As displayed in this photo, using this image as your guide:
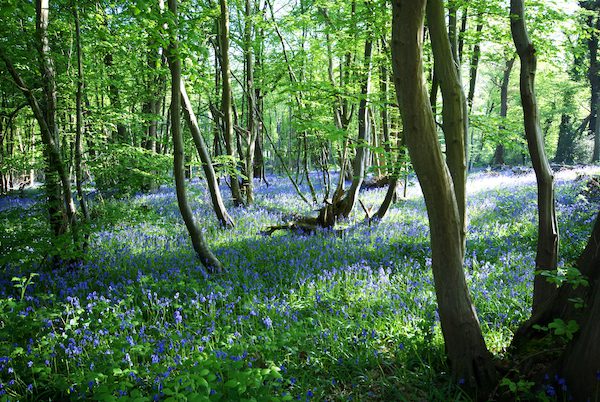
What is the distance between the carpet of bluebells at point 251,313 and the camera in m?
3.20

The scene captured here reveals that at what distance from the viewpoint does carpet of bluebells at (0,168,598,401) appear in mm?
3201

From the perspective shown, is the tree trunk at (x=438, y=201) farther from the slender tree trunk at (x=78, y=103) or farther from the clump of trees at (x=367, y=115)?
the slender tree trunk at (x=78, y=103)

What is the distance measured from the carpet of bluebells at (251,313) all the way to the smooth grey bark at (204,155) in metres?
0.88

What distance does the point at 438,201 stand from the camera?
9.21ft

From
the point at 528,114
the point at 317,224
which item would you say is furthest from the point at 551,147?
the point at 528,114

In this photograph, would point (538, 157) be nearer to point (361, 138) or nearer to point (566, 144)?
point (361, 138)

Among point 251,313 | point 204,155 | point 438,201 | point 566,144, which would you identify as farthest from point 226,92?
point 566,144

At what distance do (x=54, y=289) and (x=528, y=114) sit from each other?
20.3ft

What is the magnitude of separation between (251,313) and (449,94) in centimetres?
307

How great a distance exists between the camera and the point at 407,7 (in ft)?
7.75

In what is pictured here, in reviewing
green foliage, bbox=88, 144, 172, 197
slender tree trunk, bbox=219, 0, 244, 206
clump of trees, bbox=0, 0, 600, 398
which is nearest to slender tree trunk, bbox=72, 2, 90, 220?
clump of trees, bbox=0, 0, 600, 398

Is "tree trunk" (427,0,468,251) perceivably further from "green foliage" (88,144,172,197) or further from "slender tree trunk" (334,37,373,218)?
"green foliage" (88,144,172,197)

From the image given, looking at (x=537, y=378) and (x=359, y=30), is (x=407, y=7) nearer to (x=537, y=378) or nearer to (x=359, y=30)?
(x=537, y=378)

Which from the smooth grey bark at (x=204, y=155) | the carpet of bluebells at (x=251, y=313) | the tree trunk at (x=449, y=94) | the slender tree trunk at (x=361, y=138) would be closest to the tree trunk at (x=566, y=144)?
the carpet of bluebells at (x=251, y=313)
